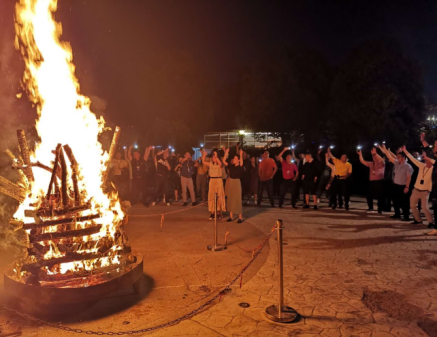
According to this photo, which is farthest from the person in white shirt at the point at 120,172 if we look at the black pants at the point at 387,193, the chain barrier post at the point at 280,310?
the black pants at the point at 387,193

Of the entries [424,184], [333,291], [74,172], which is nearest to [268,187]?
[424,184]

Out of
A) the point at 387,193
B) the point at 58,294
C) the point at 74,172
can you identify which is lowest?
the point at 58,294

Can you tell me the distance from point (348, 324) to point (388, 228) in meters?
5.68

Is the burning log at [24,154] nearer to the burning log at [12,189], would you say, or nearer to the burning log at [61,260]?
the burning log at [12,189]

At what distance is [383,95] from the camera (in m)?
20.5

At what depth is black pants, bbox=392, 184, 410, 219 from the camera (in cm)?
969

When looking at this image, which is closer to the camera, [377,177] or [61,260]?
[61,260]

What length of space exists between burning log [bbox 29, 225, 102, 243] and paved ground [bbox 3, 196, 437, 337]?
3.38 ft

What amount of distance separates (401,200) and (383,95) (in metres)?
12.8

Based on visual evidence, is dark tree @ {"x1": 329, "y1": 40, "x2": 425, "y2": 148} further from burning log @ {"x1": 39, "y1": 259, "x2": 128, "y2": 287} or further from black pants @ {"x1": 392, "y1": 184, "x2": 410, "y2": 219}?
burning log @ {"x1": 39, "y1": 259, "x2": 128, "y2": 287}

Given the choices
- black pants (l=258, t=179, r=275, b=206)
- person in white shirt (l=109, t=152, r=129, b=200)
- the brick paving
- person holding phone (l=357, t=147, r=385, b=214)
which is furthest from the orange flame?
person holding phone (l=357, t=147, r=385, b=214)

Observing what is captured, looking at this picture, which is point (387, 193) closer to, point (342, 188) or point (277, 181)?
point (342, 188)

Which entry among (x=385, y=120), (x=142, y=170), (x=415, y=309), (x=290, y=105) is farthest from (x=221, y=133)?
(x=415, y=309)

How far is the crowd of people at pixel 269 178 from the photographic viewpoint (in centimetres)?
946
